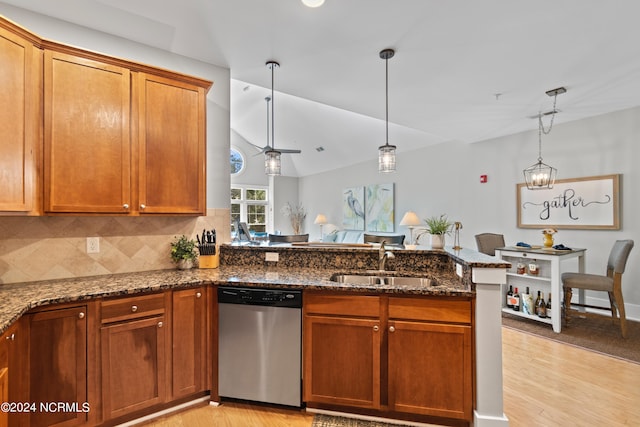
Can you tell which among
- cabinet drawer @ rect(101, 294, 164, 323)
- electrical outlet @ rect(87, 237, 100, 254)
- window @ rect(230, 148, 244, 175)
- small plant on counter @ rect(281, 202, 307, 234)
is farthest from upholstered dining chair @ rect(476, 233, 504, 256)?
window @ rect(230, 148, 244, 175)

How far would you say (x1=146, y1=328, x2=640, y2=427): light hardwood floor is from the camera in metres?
2.09

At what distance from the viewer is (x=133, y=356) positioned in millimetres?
1978

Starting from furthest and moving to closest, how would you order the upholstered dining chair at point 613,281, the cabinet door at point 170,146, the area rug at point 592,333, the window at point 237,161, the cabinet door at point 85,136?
the window at point 237,161 < the upholstered dining chair at point 613,281 < the area rug at point 592,333 < the cabinet door at point 170,146 < the cabinet door at point 85,136

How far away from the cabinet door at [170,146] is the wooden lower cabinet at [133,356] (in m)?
0.70

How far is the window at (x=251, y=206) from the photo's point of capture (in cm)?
994

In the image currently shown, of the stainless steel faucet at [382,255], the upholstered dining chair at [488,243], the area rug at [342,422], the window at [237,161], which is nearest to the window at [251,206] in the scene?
the window at [237,161]

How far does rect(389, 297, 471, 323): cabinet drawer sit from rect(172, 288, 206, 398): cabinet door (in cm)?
129

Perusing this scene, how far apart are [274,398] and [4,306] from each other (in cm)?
159

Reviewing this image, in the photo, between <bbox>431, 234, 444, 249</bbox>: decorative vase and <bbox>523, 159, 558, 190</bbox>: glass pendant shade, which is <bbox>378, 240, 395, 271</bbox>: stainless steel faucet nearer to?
<bbox>431, 234, 444, 249</bbox>: decorative vase

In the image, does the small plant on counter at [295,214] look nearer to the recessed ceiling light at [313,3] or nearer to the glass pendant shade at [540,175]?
the glass pendant shade at [540,175]

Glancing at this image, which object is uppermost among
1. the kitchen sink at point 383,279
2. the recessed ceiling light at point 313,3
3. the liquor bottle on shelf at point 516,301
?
the recessed ceiling light at point 313,3

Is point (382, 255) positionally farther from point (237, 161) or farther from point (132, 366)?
point (237, 161)

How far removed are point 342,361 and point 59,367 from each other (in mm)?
1605

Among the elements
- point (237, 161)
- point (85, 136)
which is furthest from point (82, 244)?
point (237, 161)
